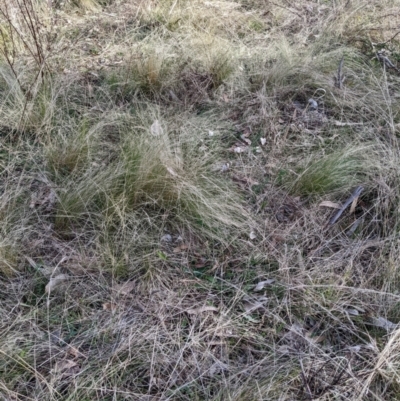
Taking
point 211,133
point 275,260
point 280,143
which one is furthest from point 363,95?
point 275,260

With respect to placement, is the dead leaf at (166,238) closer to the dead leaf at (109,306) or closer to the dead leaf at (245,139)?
the dead leaf at (109,306)

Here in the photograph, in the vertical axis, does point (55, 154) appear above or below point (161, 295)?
above

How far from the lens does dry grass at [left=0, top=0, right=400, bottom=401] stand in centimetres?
174

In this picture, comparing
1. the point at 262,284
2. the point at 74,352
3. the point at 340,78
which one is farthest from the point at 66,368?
the point at 340,78

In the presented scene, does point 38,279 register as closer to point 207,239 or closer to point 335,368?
point 207,239

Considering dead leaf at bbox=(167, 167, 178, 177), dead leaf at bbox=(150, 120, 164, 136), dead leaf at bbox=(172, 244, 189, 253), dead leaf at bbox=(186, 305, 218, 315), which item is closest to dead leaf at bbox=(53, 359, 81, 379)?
dead leaf at bbox=(186, 305, 218, 315)

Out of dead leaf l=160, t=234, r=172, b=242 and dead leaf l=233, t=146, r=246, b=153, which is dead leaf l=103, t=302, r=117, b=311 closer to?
dead leaf l=160, t=234, r=172, b=242

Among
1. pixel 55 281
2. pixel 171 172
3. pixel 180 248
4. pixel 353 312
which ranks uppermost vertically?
pixel 171 172

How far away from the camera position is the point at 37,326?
1859mm

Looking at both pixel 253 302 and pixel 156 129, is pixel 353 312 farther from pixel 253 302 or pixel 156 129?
pixel 156 129

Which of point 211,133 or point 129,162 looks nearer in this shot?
point 129,162

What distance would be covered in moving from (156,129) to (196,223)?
78 centimetres

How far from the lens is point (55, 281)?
6.62ft

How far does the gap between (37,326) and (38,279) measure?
251 millimetres
